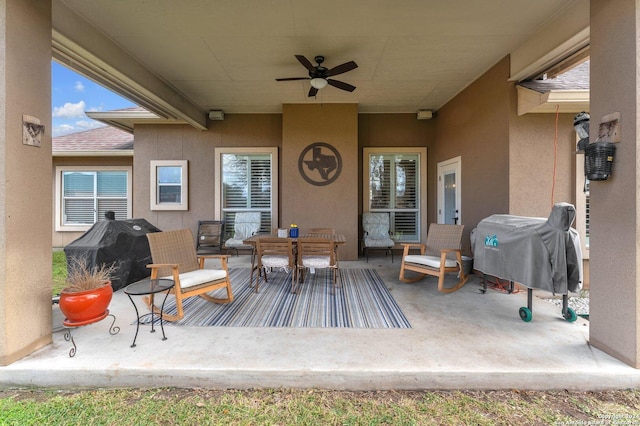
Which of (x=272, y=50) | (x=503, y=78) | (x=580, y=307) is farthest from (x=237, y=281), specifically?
(x=503, y=78)

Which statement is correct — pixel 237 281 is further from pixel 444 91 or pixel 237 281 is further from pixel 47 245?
pixel 444 91

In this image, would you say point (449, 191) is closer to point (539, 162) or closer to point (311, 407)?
point (539, 162)

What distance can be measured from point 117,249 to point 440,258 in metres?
4.25

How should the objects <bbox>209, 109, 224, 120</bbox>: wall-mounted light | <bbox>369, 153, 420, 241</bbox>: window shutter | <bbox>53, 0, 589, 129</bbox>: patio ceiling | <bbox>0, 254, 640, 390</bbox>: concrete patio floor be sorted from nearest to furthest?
<bbox>0, 254, 640, 390</bbox>: concrete patio floor
<bbox>53, 0, 589, 129</bbox>: patio ceiling
<bbox>209, 109, 224, 120</bbox>: wall-mounted light
<bbox>369, 153, 420, 241</bbox>: window shutter

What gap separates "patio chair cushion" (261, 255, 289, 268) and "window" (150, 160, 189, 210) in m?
3.32

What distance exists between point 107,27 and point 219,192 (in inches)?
133

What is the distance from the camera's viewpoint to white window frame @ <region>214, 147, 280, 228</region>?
5.94 meters

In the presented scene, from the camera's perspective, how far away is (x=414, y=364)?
1933 mm

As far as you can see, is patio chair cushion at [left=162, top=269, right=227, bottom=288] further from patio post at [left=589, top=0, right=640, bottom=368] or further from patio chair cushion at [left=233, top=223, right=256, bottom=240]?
patio post at [left=589, top=0, right=640, bottom=368]

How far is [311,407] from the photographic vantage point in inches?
66.7

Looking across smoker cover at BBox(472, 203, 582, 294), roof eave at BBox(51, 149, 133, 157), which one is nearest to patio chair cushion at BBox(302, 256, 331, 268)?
smoker cover at BBox(472, 203, 582, 294)

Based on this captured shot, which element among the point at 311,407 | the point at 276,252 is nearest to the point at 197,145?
the point at 276,252

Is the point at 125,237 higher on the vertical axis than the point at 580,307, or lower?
higher

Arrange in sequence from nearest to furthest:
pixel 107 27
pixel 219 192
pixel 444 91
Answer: pixel 107 27, pixel 444 91, pixel 219 192
